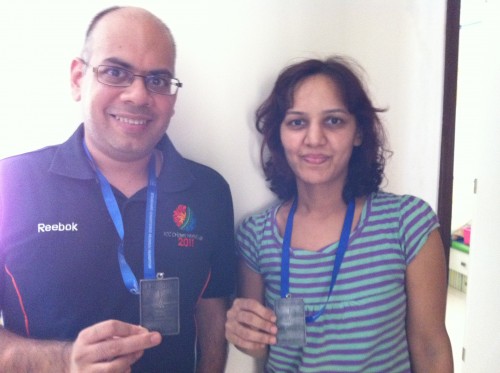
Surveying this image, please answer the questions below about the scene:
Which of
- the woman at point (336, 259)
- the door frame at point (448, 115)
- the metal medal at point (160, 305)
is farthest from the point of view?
the door frame at point (448, 115)

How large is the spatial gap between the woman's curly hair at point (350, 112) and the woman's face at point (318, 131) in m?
0.03

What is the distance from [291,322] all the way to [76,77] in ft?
3.28

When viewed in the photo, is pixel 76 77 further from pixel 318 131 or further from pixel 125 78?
pixel 318 131

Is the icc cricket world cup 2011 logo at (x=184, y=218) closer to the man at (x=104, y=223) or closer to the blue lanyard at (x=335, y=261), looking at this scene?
the man at (x=104, y=223)

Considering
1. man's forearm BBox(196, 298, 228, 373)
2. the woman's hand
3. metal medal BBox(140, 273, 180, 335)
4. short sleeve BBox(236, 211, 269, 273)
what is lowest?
man's forearm BBox(196, 298, 228, 373)

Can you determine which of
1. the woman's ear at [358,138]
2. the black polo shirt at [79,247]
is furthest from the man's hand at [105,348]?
the woman's ear at [358,138]

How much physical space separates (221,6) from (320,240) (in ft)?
3.00

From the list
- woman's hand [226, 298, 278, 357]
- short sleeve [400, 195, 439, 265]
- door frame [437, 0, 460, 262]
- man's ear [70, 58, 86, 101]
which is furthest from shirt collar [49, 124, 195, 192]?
door frame [437, 0, 460, 262]

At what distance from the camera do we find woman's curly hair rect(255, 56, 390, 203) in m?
1.36

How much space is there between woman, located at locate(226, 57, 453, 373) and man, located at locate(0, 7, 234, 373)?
27 centimetres

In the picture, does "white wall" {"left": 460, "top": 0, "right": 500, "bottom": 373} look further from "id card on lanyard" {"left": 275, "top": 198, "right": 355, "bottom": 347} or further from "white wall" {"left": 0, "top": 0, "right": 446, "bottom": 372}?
"id card on lanyard" {"left": 275, "top": 198, "right": 355, "bottom": 347}

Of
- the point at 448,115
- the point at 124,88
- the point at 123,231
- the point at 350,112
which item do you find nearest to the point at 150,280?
the point at 123,231

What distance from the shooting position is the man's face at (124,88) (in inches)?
44.1

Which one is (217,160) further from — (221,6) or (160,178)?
(221,6)
